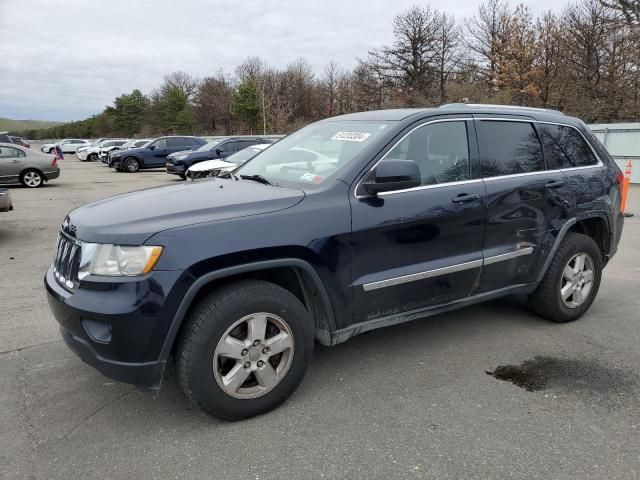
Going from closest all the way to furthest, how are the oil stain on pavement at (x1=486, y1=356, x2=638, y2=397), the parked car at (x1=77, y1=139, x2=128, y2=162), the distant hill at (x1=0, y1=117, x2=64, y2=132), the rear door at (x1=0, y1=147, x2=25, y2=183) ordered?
the oil stain on pavement at (x1=486, y1=356, x2=638, y2=397) → the rear door at (x1=0, y1=147, x2=25, y2=183) → the parked car at (x1=77, y1=139, x2=128, y2=162) → the distant hill at (x1=0, y1=117, x2=64, y2=132)

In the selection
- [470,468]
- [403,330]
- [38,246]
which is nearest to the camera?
[470,468]

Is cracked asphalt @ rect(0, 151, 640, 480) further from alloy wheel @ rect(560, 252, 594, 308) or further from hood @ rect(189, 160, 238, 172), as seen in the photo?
hood @ rect(189, 160, 238, 172)

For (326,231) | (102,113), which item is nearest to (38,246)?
(326,231)

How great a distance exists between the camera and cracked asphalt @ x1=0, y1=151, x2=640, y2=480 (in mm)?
2592

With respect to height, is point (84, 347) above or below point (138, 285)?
below

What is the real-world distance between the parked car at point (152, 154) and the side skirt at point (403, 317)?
22222 millimetres

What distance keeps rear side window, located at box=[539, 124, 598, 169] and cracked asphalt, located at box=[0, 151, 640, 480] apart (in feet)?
4.68

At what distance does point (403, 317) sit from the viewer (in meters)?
3.49

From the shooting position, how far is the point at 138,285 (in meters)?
2.60

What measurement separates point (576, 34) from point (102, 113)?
256 ft

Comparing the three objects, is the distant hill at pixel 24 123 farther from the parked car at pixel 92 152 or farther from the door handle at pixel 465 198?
the door handle at pixel 465 198

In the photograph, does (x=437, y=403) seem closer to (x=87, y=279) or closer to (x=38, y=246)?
A: (x=87, y=279)

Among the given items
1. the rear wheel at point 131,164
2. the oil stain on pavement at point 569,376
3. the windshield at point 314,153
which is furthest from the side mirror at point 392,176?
the rear wheel at point 131,164

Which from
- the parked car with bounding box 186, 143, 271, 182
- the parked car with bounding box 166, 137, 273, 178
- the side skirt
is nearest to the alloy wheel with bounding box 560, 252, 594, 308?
the side skirt
